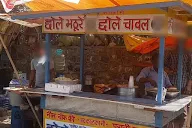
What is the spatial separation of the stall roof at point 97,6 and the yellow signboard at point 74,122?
1684 millimetres

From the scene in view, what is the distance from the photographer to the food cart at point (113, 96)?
424cm

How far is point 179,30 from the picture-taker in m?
4.87

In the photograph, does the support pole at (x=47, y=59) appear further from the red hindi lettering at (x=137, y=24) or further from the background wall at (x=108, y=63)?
the background wall at (x=108, y=63)

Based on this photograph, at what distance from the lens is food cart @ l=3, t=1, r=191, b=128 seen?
13.9ft

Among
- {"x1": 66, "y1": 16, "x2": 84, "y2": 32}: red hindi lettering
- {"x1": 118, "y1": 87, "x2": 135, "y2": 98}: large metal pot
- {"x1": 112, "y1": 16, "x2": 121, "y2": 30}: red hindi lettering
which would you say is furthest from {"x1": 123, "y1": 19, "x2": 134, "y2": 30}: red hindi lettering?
{"x1": 118, "y1": 87, "x2": 135, "y2": 98}: large metal pot

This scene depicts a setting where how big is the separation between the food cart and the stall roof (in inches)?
0.5

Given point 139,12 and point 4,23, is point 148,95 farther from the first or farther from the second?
point 4,23

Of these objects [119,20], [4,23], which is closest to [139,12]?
[119,20]

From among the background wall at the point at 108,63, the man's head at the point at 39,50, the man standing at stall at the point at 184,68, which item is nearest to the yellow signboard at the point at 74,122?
the man's head at the point at 39,50

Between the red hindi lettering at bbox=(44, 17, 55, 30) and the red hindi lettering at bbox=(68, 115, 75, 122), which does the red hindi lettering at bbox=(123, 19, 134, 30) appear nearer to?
the red hindi lettering at bbox=(44, 17, 55, 30)

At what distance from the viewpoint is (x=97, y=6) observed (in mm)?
5453

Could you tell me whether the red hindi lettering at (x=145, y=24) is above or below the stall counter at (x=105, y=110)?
above

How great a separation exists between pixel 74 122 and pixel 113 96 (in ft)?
2.60

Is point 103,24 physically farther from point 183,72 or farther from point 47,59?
point 183,72
